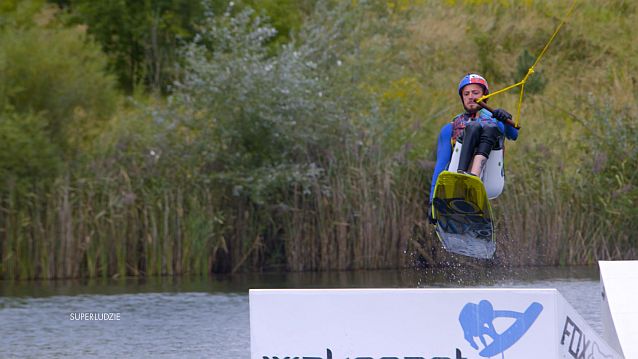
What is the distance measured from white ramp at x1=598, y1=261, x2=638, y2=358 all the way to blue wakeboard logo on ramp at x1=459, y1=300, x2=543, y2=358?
1.49m

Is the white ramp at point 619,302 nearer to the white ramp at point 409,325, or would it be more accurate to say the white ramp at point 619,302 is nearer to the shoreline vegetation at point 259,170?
the white ramp at point 409,325

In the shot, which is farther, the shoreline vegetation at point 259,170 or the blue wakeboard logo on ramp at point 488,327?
the shoreline vegetation at point 259,170

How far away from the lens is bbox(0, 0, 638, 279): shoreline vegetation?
779 inches

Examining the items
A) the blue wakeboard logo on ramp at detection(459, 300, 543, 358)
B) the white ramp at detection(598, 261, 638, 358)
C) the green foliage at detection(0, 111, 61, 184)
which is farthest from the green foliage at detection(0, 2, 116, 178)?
the blue wakeboard logo on ramp at detection(459, 300, 543, 358)

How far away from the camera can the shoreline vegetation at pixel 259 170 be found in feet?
64.9

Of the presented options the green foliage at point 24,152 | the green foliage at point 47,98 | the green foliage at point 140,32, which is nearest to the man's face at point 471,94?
the green foliage at point 24,152

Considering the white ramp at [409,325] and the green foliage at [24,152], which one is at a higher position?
the green foliage at [24,152]

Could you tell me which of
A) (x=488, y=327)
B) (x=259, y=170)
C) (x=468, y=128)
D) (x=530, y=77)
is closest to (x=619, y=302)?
(x=488, y=327)

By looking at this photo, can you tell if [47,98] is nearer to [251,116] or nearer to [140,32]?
[251,116]

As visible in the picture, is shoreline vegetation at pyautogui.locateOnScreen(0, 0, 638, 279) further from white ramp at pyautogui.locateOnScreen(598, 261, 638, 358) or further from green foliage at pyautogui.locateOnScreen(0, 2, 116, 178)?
white ramp at pyautogui.locateOnScreen(598, 261, 638, 358)

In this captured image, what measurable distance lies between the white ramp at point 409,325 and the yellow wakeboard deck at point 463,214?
13.5 ft

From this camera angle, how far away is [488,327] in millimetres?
6430

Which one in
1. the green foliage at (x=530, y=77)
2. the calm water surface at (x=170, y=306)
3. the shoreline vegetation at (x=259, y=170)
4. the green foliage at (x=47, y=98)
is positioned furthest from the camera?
the green foliage at (x=530, y=77)

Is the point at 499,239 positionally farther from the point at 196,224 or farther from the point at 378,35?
the point at 378,35
